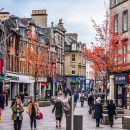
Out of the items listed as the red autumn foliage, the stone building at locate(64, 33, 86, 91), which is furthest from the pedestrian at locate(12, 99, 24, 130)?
the stone building at locate(64, 33, 86, 91)

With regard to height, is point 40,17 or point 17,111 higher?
point 40,17

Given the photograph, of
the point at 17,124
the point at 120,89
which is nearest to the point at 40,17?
the point at 120,89

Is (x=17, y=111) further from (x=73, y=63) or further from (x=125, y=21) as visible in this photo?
(x=73, y=63)

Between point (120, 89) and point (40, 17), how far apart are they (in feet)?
183

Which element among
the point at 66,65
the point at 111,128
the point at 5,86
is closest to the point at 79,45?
the point at 66,65

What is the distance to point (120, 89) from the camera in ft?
178

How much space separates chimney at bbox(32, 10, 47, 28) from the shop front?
53.9 metres

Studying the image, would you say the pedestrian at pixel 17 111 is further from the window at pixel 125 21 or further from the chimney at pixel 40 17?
the chimney at pixel 40 17

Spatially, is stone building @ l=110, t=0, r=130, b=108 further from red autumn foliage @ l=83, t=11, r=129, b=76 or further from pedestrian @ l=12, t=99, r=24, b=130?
pedestrian @ l=12, t=99, r=24, b=130

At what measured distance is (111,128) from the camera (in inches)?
1171

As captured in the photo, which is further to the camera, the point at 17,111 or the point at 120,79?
the point at 120,79

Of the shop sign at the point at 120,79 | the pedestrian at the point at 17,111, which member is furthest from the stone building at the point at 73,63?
the pedestrian at the point at 17,111

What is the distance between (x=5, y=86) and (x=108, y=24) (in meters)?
26.6

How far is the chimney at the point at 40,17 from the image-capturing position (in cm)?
10628
